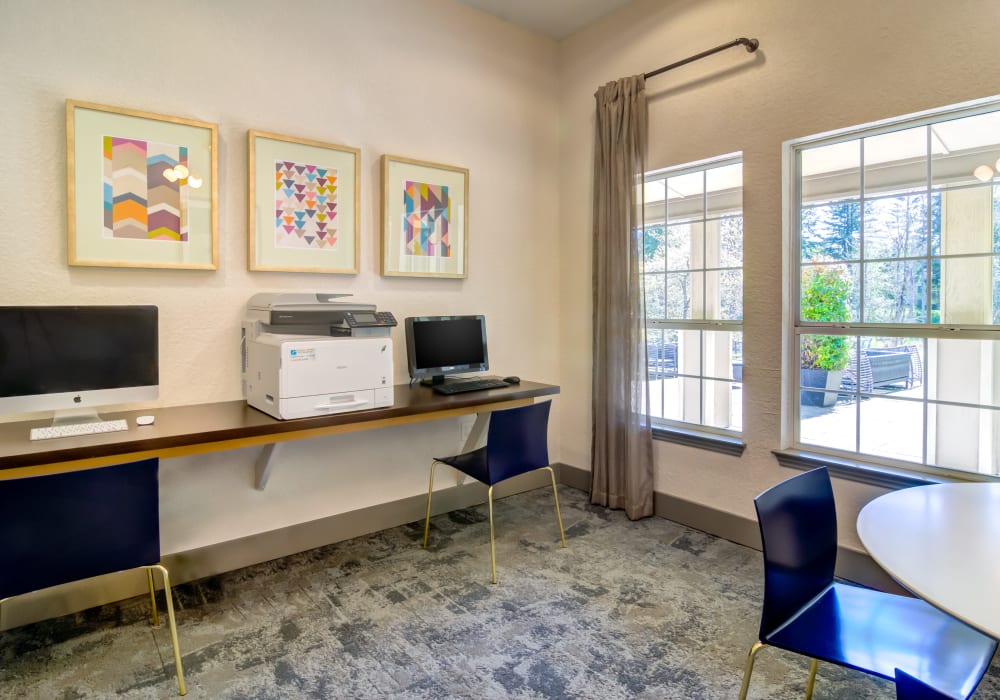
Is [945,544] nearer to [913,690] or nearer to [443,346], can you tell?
[913,690]

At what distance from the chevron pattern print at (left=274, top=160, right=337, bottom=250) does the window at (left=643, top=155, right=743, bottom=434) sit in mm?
1793

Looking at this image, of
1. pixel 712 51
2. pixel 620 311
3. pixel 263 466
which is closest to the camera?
pixel 263 466

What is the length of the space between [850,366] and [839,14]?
1613mm

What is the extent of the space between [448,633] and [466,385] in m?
1.31

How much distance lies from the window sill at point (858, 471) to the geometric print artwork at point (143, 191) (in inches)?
121

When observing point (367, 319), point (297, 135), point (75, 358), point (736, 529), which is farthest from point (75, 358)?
point (736, 529)

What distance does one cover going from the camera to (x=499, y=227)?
3746mm

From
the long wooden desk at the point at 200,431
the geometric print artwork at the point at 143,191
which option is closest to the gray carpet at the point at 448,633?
the long wooden desk at the point at 200,431

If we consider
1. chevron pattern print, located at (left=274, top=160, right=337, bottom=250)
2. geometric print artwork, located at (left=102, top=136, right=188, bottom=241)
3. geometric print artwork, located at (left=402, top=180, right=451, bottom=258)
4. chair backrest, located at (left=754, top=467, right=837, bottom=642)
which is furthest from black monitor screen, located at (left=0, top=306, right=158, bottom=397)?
chair backrest, located at (left=754, top=467, right=837, bottom=642)

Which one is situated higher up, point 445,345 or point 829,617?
point 445,345

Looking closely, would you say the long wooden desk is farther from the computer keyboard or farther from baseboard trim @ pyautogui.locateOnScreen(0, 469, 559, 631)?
baseboard trim @ pyautogui.locateOnScreen(0, 469, 559, 631)

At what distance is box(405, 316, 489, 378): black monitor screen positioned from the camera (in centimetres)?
317

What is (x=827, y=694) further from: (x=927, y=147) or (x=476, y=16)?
(x=476, y=16)

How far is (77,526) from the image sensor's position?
171 centimetres
